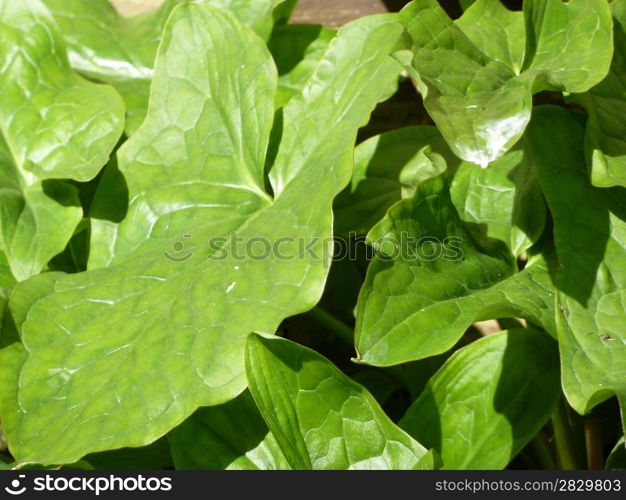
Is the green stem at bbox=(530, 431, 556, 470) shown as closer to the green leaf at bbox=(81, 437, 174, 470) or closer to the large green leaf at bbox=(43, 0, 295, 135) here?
the green leaf at bbox=(81, 437, 174, 470)

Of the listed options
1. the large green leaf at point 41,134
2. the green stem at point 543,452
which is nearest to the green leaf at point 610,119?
the green stem at point 543,452

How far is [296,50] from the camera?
134 cm

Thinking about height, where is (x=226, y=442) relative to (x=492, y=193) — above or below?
below

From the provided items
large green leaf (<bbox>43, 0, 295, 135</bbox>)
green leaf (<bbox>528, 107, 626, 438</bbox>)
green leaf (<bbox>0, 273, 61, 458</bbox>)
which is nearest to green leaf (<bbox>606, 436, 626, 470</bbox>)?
green leaf (<bbox>528, 107, 626, 438</bbox>)

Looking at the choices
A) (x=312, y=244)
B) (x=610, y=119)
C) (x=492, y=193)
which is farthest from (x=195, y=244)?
(x=610, y=119)

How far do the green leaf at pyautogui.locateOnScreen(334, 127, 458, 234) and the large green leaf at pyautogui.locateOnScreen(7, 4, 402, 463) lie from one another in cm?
14

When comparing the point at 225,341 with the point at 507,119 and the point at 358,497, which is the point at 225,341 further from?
the point at 507,119

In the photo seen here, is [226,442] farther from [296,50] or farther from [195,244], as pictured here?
[296,50]

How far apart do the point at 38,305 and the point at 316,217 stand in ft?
1.20

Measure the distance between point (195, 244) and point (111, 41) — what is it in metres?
0.52

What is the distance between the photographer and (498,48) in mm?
1013

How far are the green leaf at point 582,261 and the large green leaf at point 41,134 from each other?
0.52 meters

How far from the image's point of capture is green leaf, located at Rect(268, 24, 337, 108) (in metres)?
1.33

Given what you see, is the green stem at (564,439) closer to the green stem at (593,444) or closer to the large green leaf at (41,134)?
the green stem at (593,444)
